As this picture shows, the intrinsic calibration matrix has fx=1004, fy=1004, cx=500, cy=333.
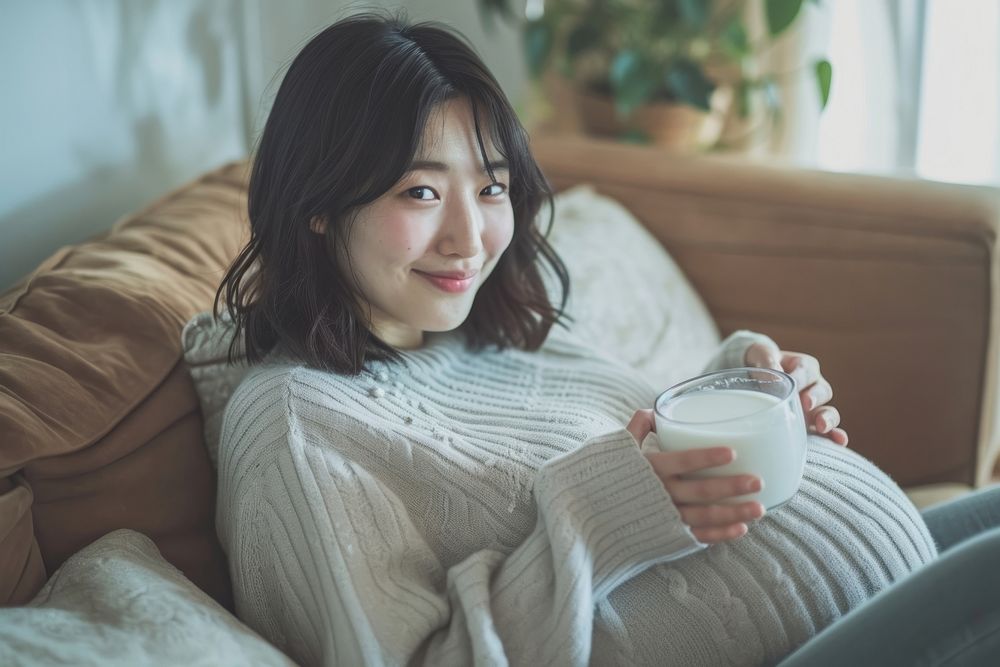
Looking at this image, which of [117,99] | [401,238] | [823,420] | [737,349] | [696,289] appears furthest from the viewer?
[696,289]

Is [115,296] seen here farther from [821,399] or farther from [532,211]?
[821,399]

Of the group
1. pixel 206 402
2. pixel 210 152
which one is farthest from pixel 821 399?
pixel 210 152

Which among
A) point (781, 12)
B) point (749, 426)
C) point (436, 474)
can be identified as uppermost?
point (781, 12)

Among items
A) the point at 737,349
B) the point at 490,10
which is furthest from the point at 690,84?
the point at 737,349

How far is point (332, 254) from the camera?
1.14 m

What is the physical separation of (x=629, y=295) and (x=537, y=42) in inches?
37.9

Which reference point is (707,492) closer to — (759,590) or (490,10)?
(759,590)

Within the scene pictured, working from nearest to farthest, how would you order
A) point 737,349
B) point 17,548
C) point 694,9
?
point 17,548, point 737,349, point 694,9

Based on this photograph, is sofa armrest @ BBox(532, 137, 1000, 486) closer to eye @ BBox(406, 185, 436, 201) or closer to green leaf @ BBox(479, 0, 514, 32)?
green leaf @ BBox(479, 0, 514, 32)

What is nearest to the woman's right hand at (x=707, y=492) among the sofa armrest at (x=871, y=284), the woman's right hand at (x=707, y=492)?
the woman's right hand at (x=707, y=492)

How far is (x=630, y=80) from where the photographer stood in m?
2.27

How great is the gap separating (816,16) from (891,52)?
20 centimetres

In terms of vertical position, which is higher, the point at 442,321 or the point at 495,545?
the point at 442,321

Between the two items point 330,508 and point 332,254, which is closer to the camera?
point 330,508
